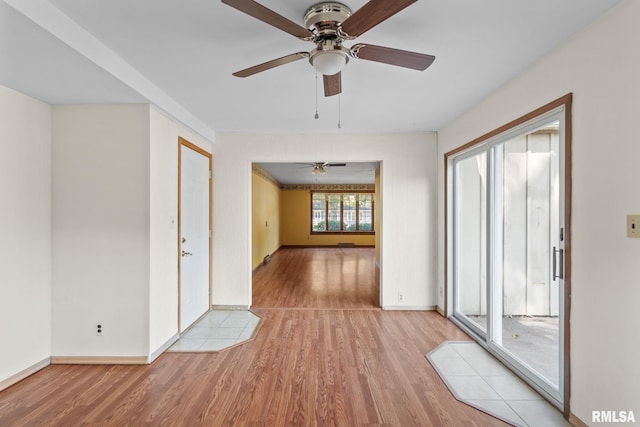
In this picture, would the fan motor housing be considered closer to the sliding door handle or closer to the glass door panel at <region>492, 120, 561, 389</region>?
the sliding door handle

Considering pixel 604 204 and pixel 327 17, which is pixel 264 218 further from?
pixel 604 204

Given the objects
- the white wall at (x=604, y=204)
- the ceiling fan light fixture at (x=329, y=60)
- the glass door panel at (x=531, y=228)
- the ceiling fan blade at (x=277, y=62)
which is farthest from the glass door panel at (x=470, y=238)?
the ceiling fan blade at (x=277, y=62)

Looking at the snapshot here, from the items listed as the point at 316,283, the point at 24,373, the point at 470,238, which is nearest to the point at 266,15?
the point at 24,373

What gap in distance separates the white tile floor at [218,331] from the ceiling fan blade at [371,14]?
2917 mm

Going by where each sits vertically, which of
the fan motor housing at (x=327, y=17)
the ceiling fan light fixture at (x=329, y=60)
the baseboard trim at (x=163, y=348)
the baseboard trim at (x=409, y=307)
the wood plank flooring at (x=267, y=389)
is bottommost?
the wood plank flooring at (x=267, y=389)

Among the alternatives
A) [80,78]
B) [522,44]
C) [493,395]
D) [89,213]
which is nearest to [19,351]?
[89,213]

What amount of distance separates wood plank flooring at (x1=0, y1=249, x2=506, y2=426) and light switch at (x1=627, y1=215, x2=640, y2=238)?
137 centimetres

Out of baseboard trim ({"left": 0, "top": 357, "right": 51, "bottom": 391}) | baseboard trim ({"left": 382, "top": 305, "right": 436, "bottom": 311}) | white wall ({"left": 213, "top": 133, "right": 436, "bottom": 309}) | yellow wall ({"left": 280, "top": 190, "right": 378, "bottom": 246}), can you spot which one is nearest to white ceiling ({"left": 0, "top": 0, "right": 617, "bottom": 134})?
white wall ({"left": 213, "top": 133, "right": 436, "bottom": 309})

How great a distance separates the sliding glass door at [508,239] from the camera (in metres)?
2.97

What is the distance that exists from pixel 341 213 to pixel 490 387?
9.62m

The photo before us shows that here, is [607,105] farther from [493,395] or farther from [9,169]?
[9,169]

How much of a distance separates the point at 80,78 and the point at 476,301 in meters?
4.50

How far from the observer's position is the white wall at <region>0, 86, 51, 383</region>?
2.34m

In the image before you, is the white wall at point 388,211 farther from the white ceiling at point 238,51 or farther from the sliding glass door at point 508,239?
the white ceiling at point 238,51
